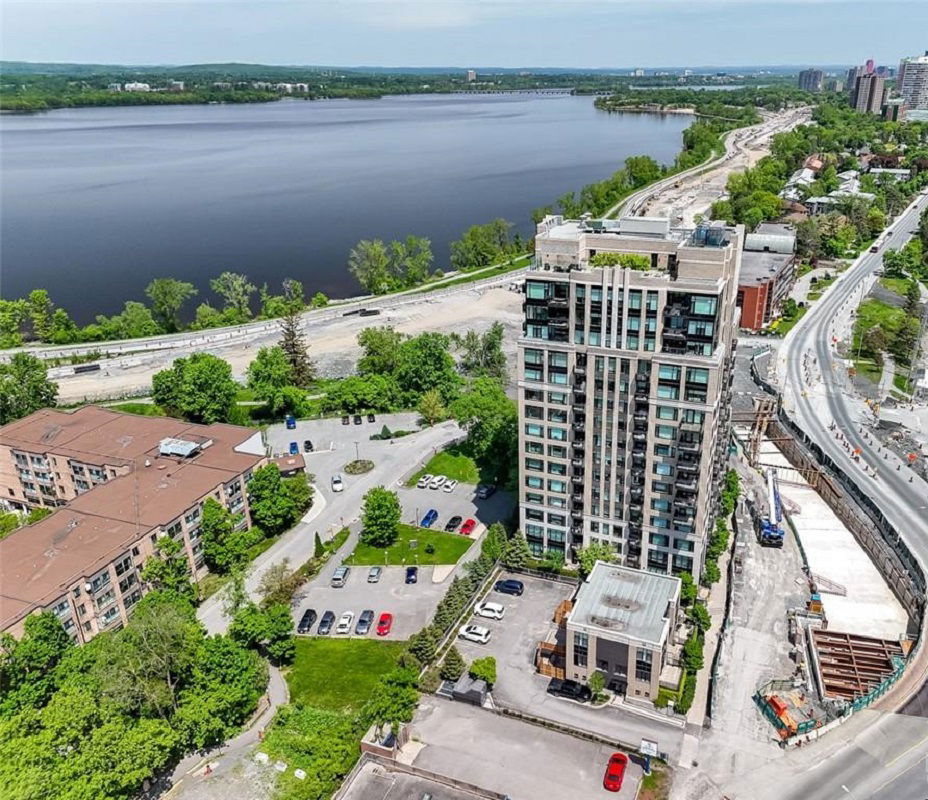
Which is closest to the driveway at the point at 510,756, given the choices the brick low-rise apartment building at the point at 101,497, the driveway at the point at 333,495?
the driveway at the point at 333,495

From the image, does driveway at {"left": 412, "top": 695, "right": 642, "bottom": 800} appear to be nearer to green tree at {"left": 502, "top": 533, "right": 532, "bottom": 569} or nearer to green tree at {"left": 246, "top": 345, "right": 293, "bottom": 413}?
green tree at {"left": 502, "top": 533, "right": 532, "bottom": 569}

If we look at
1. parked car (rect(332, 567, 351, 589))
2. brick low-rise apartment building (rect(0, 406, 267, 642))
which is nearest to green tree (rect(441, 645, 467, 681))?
parked car (rect(332, 567, 351, 589))

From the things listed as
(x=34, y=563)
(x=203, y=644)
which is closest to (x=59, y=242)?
(x=34, y=563)

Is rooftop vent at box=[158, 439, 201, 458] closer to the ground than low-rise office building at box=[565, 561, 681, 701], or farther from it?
farther from it

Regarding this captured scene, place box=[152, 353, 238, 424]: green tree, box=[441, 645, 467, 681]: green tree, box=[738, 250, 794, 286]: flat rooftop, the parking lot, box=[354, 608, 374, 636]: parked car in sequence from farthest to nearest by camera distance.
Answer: box=[738, 250, 794, 286]: flat rooftop < box=[152, 353, 238, 424]: green tree < the parking lot < box=[354, 608, 374, 636]: parked car < box=[441, 645, 467, 681]: green tree

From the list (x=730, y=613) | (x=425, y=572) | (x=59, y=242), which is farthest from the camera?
(x=59, y=242)

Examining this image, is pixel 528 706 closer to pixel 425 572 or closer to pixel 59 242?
pixel 425 572
